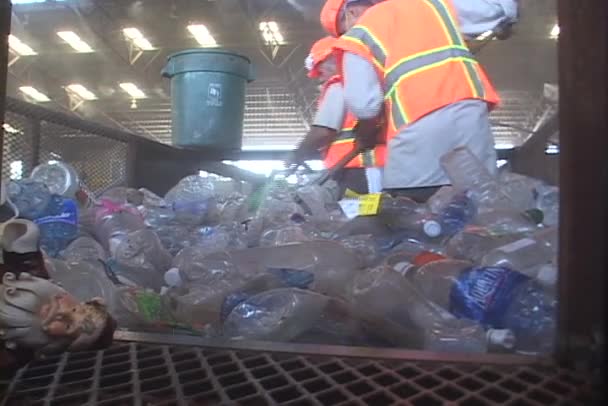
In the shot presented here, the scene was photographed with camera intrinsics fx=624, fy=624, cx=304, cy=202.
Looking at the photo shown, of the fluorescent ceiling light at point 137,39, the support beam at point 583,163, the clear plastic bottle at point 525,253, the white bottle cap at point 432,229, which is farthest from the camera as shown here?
the fluorescent ceiling light at point 137,39

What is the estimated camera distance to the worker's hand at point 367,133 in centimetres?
227

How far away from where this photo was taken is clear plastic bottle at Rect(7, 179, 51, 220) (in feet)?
5.75

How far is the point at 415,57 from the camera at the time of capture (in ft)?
6.84

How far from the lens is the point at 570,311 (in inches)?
26.9

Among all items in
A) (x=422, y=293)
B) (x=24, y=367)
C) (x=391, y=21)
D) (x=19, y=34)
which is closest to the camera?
(x=24, y=367)

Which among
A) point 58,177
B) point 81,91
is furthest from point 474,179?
point 81,91

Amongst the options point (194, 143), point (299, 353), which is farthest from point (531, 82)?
point (299, 353)

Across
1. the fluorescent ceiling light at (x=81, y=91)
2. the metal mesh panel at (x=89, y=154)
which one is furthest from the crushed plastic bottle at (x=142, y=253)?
the fluorescent ceiling light at (x=81, y=91)

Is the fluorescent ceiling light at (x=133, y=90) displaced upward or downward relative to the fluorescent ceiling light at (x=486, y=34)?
upward

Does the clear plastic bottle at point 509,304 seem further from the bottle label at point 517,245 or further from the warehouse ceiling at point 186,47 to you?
the warehouse ceiling at point 186,47

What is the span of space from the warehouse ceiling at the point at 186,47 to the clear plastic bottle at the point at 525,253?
3.93m

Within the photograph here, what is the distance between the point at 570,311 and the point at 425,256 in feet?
2.06

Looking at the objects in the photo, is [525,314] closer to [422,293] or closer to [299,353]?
[422,293]

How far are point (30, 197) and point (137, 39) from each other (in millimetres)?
6773
